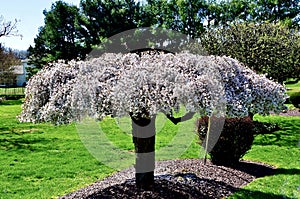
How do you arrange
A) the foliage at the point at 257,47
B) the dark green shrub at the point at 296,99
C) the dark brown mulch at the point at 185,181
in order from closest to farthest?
the dark brown mulch at the point at 185,181
the foliage at the point at 257,47
the dark green shrub at the point at 296,99

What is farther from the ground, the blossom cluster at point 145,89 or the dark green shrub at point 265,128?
the blossom cluster at point 145,89

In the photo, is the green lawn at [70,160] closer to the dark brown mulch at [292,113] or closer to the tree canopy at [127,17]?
the dark brown mulch at [292,113]

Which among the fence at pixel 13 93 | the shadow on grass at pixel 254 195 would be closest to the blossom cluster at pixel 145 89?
the shadow on grass at pixel 254 195

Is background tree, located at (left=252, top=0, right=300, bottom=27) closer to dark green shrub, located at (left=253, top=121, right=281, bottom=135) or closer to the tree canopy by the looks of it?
the tree canopy

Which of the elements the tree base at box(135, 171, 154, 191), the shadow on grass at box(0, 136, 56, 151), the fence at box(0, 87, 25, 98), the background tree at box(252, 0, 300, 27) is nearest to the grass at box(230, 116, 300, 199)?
the tree base at box(135, 171, 154, 191)

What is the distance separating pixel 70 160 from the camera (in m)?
7.66

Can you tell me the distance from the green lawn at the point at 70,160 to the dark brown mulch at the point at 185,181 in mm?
283

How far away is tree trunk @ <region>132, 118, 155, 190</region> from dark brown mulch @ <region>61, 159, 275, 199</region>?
0.53 feet

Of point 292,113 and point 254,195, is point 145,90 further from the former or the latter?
point 292,113

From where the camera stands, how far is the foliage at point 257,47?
40.9 ft

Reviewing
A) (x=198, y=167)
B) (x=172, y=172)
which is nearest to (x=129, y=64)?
(x=172, y=172)

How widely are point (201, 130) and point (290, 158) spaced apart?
2.31m

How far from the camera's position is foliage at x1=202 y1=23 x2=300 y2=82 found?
12.5m

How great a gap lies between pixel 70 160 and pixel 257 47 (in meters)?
8.03
